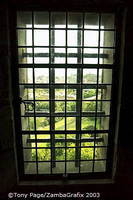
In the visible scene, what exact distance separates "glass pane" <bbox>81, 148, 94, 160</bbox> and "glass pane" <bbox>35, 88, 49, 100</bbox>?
2.83 ft

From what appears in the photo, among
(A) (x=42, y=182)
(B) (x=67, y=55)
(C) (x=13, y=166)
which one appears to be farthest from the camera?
(A) (x=42, y=182)

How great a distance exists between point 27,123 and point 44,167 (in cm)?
66

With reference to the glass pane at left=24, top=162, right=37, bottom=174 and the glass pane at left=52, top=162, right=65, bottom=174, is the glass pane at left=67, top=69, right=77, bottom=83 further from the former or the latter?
the glass pane at left=24, top=162, right=37, bottom=174

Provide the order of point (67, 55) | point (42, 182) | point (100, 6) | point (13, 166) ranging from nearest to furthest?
point (100, 6), point (67, 55), point (13, 166), point (42, 182)

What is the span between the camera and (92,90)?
70.1 inches

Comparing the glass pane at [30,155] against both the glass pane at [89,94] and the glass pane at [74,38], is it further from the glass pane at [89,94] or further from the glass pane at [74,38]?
the glass pane at [74,38]

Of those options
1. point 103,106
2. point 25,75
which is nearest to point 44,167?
point 103,106

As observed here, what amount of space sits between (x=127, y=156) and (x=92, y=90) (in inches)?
36.0

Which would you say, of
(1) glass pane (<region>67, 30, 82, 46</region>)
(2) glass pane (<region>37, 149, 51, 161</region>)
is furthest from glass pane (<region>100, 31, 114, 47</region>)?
(2) glass pane (<region>37, 149, 51, 161</region>)

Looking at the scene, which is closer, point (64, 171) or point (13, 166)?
point (13, 166)

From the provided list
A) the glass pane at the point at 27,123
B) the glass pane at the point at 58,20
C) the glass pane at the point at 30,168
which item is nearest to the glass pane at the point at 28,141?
the glass pane at the point at 27,123

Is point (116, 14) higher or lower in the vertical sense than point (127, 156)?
higher

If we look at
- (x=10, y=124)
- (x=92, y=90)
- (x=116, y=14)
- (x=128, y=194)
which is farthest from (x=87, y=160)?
(x=116, y=14)

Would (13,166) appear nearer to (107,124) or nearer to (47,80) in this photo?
(47,80)
